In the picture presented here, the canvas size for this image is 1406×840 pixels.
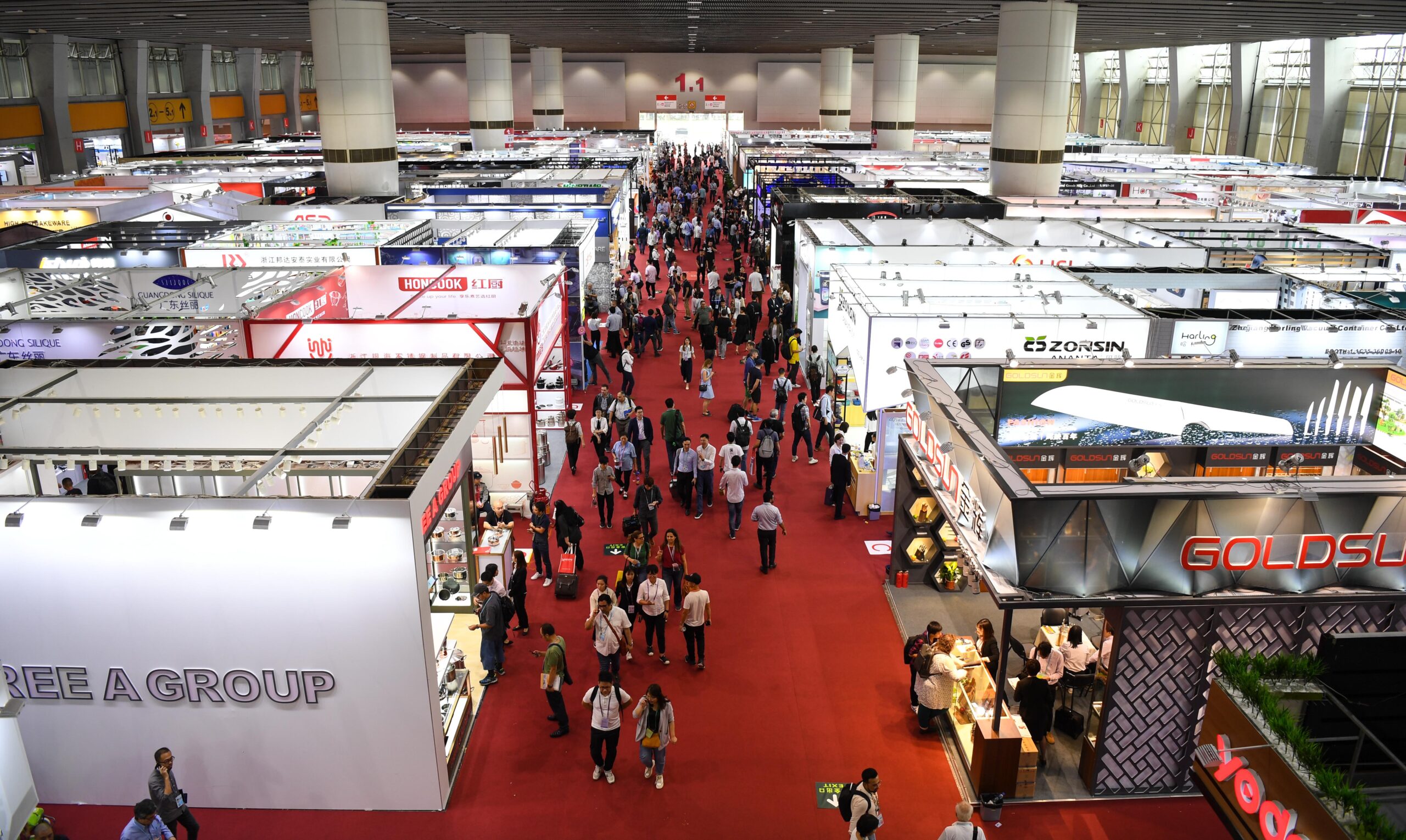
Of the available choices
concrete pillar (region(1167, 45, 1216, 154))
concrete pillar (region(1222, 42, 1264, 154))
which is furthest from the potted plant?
concrete pillar (region(1167, 45, 1216, 154))

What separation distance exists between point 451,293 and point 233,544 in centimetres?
785

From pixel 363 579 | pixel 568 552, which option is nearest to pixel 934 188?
pixel 568 552

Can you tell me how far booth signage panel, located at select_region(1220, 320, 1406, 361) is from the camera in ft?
34.7

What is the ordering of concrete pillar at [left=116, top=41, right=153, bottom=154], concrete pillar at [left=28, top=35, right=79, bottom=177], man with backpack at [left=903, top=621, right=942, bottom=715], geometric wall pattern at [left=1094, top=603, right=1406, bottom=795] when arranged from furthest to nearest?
concrete pillar at [left=116, top=41, right=153, bottom=154]
concrete pillar at [left=28, top=35, right=79, bottom=177]
man with backpack at [left=903, top=621, right=942, bottom=715]
geometric wall pattern at [left=1094, top=603, right=1406, bottom=795]

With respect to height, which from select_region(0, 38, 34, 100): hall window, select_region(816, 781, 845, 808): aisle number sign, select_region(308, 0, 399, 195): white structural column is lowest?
select_region(816, 781, 845, 808): aisle number sign

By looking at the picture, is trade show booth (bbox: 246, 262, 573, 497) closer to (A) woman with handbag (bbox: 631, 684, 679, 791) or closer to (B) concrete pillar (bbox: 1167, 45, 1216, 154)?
(A) woman with handbag (bbox: 631, 684, 679, 791)

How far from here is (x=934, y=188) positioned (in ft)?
74.1

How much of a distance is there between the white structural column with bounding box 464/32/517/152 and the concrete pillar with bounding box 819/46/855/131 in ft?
57.8

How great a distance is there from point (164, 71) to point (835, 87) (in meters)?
33.0

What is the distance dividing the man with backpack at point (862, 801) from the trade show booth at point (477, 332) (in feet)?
17.5

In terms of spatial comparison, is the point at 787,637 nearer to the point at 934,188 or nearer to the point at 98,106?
the point at 934,188

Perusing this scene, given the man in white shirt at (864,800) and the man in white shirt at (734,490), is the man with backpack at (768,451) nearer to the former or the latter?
the man in white shirt at (734,490)

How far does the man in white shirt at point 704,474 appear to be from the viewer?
40.9 feet

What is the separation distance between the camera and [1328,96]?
104 ft
